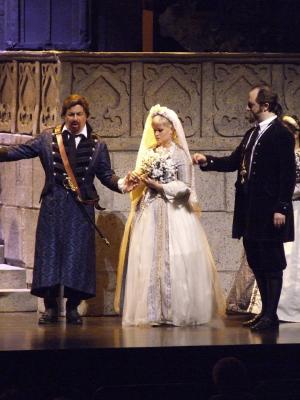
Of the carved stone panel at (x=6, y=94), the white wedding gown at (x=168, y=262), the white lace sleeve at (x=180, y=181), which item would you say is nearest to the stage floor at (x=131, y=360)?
the white wedding gown at (x=168, y=262)

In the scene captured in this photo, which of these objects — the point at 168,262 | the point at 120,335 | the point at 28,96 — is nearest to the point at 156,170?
the point at 168,262

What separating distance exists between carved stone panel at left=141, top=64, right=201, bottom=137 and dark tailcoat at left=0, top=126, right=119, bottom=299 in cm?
95

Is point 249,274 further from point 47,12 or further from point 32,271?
point 47,12

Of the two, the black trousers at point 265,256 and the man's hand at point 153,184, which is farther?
the man's hand at point 153,184

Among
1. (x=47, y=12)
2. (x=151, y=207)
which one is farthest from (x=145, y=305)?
(x=47, y=12)

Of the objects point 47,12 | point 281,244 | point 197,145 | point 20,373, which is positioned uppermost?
point 47,12

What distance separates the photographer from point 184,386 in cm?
749

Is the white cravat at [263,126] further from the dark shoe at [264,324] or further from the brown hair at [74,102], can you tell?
the brown hair at [74,102]

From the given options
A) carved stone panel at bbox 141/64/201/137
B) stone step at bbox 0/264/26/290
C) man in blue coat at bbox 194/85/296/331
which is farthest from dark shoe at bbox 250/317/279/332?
stone step at bbox 0/264/26/290

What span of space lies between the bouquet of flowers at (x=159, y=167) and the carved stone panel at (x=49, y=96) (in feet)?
3.21

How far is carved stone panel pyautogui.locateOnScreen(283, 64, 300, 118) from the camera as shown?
453 inches

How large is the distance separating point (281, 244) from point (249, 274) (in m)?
1.02

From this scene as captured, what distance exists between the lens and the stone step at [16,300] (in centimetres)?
1129

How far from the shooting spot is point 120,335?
9.96m
